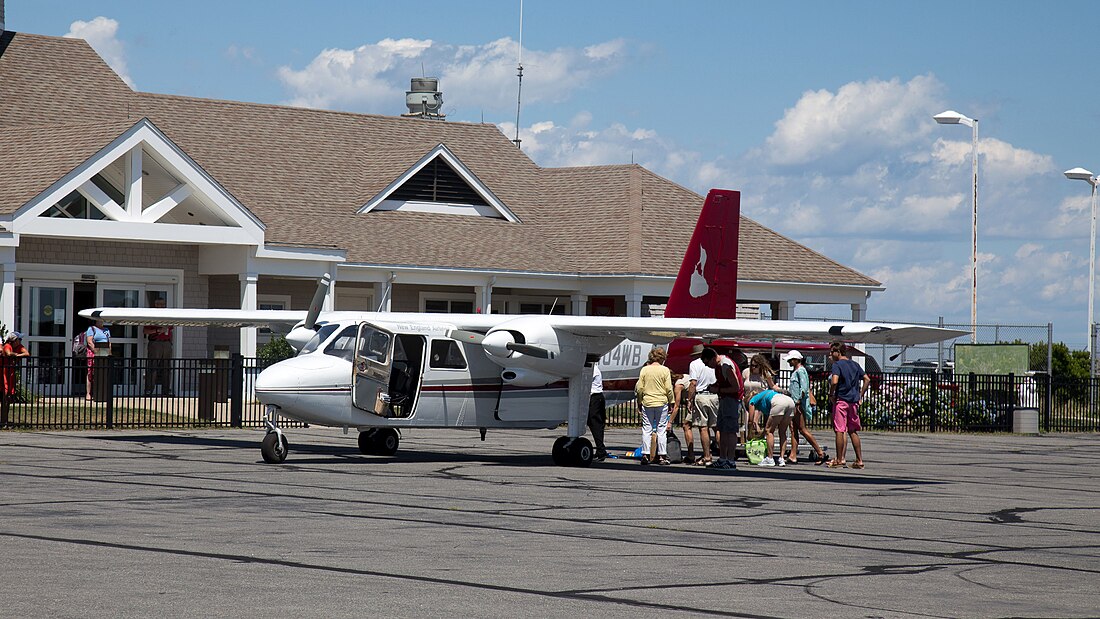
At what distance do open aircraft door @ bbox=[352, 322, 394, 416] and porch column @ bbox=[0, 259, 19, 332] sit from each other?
38.8 feet

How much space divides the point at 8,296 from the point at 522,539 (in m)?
20.0

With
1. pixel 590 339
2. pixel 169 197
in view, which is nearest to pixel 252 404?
pixel 169 197

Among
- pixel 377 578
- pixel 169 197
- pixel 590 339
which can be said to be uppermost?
pixel 169 197

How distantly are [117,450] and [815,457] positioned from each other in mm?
10446

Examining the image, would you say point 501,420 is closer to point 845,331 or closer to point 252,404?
point 845,331

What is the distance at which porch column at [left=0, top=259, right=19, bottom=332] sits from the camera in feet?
93.8

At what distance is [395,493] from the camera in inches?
600

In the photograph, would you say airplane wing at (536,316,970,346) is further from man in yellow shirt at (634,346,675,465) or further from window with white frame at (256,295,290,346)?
window with white frame at (256,295,290,346)

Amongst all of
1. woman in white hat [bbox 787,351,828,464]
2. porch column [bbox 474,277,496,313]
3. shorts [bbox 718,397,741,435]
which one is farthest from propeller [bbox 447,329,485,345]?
porch column [bbox 474,277,496,313]

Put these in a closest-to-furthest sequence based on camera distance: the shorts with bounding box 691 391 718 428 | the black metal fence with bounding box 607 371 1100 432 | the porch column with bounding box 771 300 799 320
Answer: the shorts with bounding box 691 391 718 428 → the black metal fence with bounding box 607 371 1100 432 → the porch column with bounding box 771 300 799 320

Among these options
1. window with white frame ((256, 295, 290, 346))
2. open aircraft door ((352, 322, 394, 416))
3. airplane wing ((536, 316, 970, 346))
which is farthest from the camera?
window with white frame ((256, 295, 290, 346))

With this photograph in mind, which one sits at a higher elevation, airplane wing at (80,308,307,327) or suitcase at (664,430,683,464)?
airplane wing at (80,308,307,327)

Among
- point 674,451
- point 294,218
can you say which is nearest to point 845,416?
point 674,451

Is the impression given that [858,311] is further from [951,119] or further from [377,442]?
[377,442]
